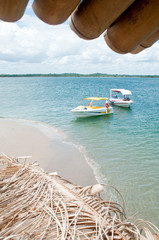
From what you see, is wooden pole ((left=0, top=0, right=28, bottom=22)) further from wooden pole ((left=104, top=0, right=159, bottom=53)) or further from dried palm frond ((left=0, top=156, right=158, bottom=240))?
dried palm frond ((left=0, top=156, right=158, bottom=240))

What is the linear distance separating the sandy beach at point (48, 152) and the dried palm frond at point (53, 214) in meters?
5.11

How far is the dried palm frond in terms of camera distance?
1.97 meters

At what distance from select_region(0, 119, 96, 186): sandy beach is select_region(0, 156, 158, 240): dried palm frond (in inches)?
201

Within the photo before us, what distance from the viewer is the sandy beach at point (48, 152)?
28.0 feet

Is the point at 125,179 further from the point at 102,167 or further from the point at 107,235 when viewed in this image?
the point at 107,235

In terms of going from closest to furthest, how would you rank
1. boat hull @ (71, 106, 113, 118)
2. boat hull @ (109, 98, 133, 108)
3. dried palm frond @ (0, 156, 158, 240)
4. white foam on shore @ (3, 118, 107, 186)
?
dried palm frond @ (0, 156, 158, 240), white foam on shore @ (3, 118, 107, 186), boat hull @ (71, 106, 113, 118), boat hull @ (109, 98, 133, 108)

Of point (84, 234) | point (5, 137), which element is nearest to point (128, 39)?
point (84, 234)

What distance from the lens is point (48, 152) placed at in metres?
10.9

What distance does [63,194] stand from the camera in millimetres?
2750

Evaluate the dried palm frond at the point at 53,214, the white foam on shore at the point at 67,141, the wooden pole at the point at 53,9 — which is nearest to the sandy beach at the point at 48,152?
the white foam on shore at the point at 67,141

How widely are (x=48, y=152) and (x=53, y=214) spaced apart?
29.1ft

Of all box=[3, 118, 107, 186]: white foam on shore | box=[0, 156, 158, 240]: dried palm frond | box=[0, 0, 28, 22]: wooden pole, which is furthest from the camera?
box=[3, 118, 107, 186]: white foam on shore

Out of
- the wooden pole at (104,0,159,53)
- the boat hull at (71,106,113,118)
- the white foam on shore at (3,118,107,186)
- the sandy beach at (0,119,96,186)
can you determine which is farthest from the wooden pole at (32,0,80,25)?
the boat hull at (71,106,113,118)

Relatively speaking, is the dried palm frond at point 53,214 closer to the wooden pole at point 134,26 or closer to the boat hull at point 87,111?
the wooden pole at point 134,26
